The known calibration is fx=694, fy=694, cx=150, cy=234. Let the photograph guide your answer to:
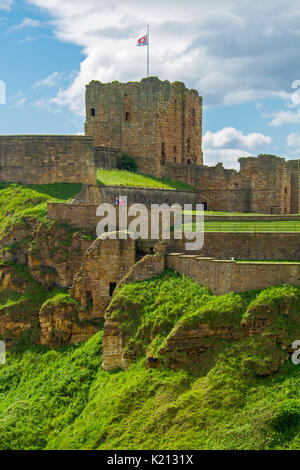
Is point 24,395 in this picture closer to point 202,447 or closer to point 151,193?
point 202,447

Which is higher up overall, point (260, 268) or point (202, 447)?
point (260, 268)

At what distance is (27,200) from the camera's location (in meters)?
34.0

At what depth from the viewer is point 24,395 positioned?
2658 cm

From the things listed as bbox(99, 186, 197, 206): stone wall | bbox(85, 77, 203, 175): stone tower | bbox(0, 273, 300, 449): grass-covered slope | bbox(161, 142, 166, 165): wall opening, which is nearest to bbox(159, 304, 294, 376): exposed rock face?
bbox(0, 273, 300, 449): grass-covered slope

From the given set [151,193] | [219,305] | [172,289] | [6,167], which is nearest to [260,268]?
[219,305]

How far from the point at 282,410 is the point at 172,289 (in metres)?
6.77

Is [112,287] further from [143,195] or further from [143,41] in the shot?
[143,41]

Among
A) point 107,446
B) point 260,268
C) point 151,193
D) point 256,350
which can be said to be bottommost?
point 107,446

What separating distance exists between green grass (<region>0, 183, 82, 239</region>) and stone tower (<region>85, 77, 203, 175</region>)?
713 cm

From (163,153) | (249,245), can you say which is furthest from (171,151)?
(249,245)

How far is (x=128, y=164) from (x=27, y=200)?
8.18 metres

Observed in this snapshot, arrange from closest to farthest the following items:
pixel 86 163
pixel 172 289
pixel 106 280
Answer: pixel 172 289 → pixel 106 280 → pixel 86 163

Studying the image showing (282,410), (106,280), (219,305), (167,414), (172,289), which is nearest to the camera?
(282,410)

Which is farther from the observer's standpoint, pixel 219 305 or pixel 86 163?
pixel 86 163
